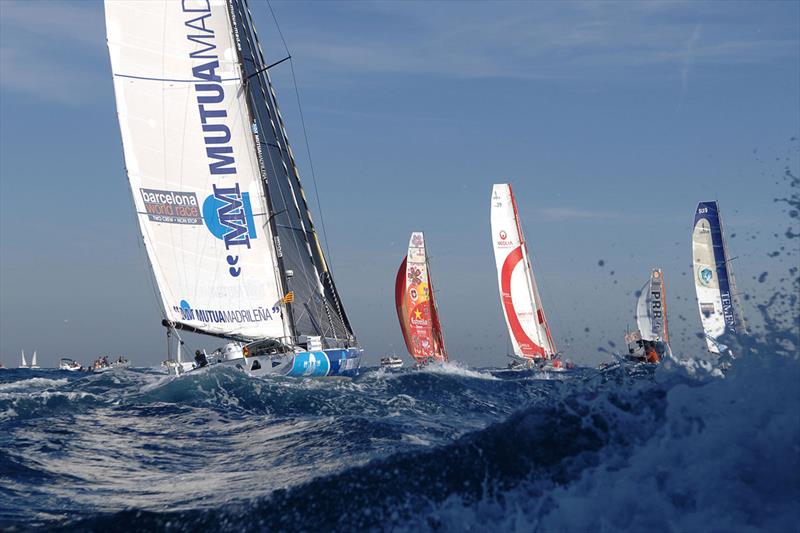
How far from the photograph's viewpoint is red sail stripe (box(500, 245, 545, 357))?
39000 millimetres

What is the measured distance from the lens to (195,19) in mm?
22734

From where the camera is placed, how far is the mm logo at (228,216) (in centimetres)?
2267

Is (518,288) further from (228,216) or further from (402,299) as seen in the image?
(228,216)

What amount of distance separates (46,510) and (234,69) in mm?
18141

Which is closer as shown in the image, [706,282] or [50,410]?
[50,410]

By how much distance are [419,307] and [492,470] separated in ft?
124

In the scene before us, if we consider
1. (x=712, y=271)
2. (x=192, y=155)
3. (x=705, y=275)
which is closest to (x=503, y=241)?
(x=705, y=275)

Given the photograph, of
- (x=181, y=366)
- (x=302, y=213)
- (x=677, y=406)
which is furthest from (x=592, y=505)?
(x=302, y=213)

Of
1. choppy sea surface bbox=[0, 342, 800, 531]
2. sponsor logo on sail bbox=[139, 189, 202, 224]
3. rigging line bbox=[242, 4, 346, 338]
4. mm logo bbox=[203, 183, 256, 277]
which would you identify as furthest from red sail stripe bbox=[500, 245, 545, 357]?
choppy sea surface bbox=[0, 342, 800, 531]

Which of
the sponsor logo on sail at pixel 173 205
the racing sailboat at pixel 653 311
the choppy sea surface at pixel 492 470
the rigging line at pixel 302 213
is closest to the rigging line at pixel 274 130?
the rigging line at pixel 302 213

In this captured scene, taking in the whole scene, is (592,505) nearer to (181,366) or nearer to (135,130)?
(181,366)

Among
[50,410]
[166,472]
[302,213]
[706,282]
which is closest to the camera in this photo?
[166,472]

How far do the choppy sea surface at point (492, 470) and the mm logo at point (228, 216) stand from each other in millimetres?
12127

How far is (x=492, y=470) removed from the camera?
5516 mm
